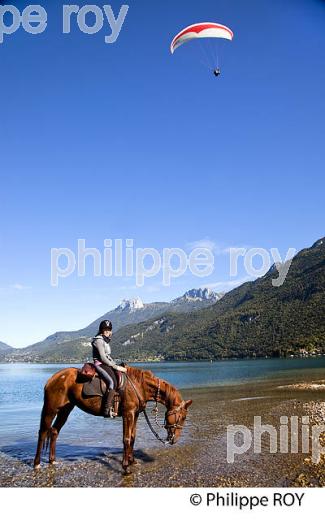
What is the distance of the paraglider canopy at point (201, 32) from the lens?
53.5 ft

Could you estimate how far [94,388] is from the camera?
784 cm

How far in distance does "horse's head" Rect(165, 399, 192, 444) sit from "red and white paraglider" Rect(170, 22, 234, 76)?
1418 cm

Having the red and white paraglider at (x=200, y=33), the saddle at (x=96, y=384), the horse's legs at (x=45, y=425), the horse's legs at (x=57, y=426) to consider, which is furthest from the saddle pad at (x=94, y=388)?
the red and white paraglider at (x=200, y=33)

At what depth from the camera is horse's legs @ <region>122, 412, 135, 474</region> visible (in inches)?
295

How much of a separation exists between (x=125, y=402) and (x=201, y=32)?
576 inches

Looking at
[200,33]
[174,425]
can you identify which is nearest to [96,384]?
[174,425]

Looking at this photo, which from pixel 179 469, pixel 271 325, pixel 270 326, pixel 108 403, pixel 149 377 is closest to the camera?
pixel 179 469

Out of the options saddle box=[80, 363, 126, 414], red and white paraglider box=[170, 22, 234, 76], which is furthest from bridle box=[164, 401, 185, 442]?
red and white paraglider box=[170, 22, 234, 76]

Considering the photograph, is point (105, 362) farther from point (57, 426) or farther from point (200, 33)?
point (200, 33)

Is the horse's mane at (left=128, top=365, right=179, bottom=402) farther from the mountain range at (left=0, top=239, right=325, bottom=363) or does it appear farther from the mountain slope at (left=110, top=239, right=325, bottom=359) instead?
the mountain slope at (left=110, top=239, right=325, bottom=359)

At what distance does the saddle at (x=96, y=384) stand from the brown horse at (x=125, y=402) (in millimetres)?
95

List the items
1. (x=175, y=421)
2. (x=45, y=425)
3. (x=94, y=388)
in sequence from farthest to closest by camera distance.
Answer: (x=175, y=421), (x=45, y=425), (x=94, y=388)
